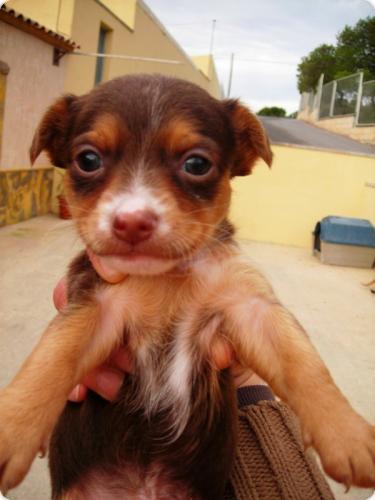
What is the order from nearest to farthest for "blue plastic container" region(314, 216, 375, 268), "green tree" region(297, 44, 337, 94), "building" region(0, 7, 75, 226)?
1. "green tree" region(297, 44, 337, 94)
2. "building" region(0, 7, 75, 226)
3. "blue plastic container" region(314, 216, 375, 268)

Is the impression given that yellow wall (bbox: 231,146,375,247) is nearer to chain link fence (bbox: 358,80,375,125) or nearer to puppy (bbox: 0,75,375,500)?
chain link fence (bbox: 358,80,375,125)

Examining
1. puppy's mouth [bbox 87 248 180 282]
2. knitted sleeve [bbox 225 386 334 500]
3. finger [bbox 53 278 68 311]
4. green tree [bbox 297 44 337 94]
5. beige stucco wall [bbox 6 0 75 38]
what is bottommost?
knitted sleeve [bbox 225 386 334 500]

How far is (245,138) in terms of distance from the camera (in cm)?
149

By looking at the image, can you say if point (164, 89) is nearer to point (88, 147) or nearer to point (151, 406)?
point (88, 147)

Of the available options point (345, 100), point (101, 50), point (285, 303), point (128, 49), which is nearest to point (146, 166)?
point (128, 49)

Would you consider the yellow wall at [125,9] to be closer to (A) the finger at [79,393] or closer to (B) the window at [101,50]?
(B) the window at [101,50]

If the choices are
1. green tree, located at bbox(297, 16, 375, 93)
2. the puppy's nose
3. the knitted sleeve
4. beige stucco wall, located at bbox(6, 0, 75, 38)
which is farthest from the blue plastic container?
the puppy's nose

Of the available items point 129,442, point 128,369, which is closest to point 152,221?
point 128,369

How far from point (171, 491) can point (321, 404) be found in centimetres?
49

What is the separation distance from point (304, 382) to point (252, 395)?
0.53 metres

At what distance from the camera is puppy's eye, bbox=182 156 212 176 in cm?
116

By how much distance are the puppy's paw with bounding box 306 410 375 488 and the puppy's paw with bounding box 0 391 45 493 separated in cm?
60

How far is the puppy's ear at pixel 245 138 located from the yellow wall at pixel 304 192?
5.73m

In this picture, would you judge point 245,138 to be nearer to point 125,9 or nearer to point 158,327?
point 158,327
